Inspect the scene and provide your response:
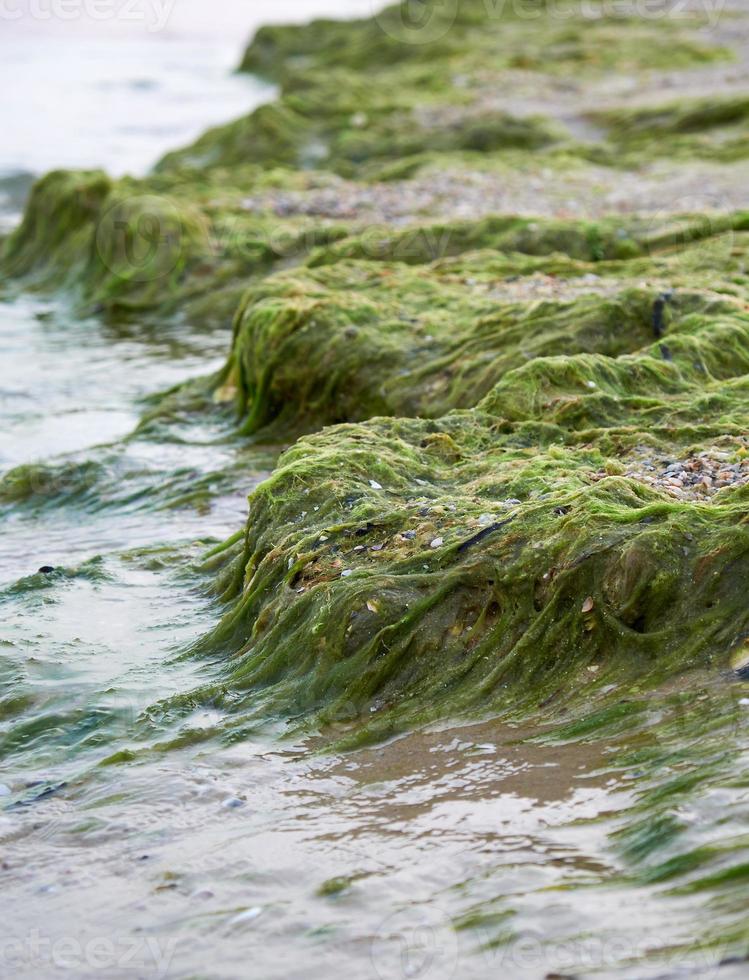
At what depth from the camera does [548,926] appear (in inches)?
125

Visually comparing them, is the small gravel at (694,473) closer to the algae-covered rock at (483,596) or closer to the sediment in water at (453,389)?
the sediment in water at (453,389)

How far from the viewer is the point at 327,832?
12.4 feet

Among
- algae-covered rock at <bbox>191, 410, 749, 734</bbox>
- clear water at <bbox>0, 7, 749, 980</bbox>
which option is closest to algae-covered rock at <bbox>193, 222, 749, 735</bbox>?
algae-covered rock at <bbox>191, 410, 749, 734</bbox>

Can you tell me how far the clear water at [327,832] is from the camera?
3.19m

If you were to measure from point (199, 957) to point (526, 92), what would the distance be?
1414cm

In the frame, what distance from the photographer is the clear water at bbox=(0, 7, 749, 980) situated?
3189mm

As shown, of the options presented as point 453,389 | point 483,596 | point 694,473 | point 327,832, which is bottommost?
point 327,832

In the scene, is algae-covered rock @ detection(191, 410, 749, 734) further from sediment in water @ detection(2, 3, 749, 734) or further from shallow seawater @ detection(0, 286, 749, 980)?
shallow seawater @ detection(0, 286, 749, 980)

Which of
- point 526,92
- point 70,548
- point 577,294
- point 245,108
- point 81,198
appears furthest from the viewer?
point 245,108

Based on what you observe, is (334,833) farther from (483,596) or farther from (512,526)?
(512,526)

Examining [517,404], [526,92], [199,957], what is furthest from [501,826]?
[526,92]

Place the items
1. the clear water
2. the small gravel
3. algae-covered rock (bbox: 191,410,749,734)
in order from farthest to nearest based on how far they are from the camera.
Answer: the small gravel, algae-covered rock (bbox: 191,410,749,734), the clear water

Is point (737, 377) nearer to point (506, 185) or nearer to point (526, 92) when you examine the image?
point (506, 185)

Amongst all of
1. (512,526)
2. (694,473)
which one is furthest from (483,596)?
(694,473)
